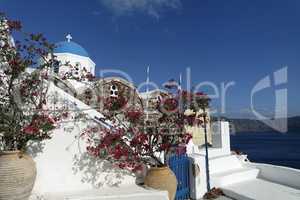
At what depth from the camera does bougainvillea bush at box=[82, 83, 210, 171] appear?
21.2 feet

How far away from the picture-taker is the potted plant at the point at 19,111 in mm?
4953

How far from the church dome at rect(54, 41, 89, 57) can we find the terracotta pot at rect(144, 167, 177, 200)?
12518 millimetres

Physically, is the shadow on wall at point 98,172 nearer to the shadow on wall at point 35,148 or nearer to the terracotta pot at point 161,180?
the terracotta pot at point 161,180

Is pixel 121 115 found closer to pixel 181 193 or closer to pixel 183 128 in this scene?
pixel 183 128

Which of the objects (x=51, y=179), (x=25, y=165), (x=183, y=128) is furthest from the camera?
(x=183, y=128)

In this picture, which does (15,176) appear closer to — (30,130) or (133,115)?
(30,130)

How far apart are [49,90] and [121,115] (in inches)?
71.5

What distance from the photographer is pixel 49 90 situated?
6566 mm

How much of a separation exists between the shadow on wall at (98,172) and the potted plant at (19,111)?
4.01 ft

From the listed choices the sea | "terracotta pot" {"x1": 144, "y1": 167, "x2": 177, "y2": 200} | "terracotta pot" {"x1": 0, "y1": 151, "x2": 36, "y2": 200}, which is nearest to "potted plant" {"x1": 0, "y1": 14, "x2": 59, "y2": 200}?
"terracotta pot" {"x1": 0, "y1": 151, "x2": 36, "y2": 200}

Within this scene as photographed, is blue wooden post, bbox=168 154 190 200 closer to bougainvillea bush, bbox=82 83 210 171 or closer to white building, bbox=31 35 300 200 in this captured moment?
white building, bbox=31 35 300 200

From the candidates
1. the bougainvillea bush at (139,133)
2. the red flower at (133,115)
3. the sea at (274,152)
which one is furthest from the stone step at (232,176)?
the sea at (274,152)

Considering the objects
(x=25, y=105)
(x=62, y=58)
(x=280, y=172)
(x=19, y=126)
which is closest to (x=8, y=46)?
(x=25, y=105)

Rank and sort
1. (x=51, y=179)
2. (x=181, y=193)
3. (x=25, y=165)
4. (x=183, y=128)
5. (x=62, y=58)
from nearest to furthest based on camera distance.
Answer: (x=25, y=165) → (x=51, y=179) → (x=183, y=128) → (x=181, y=193) → (x=62, y=58)
